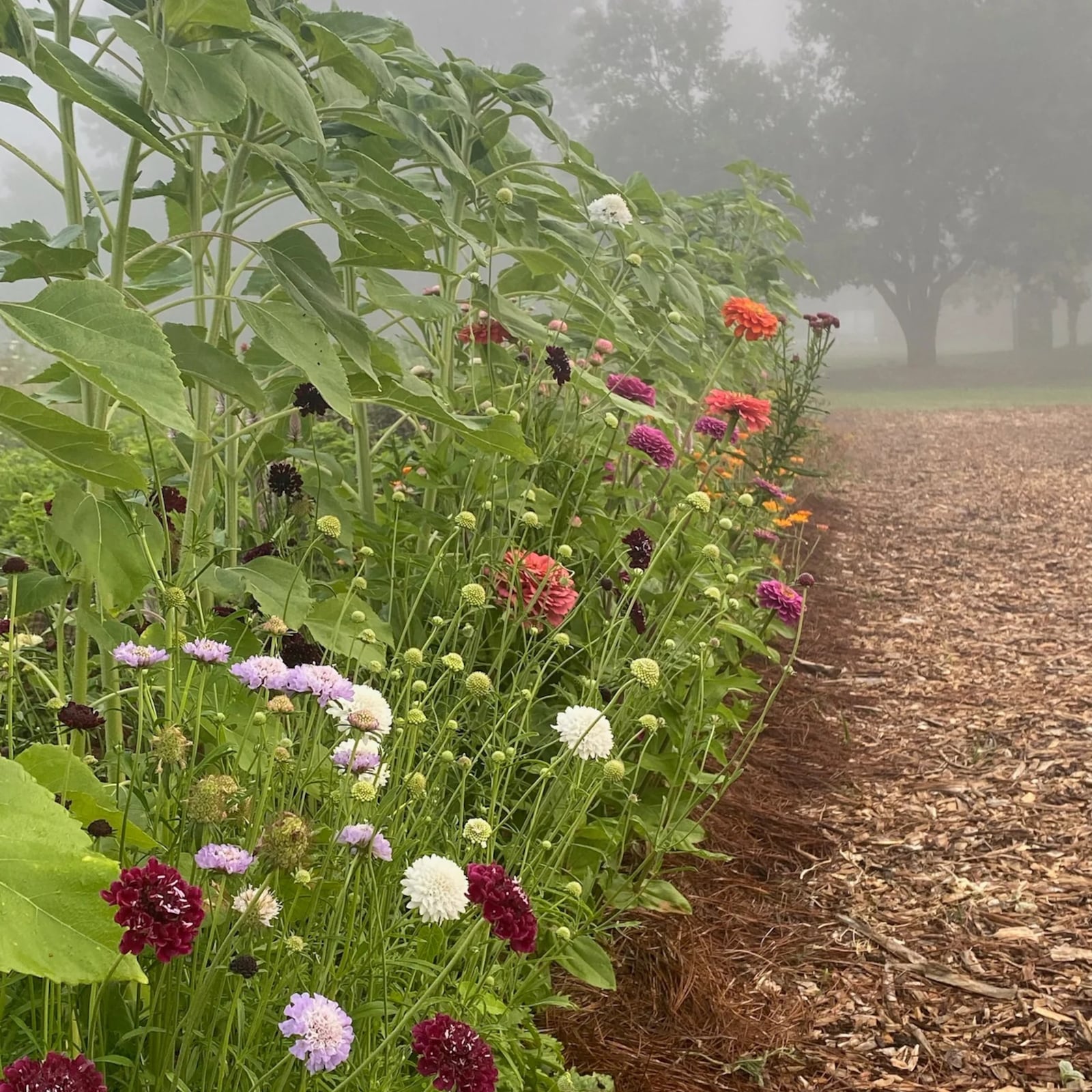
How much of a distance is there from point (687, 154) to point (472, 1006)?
1044 inches

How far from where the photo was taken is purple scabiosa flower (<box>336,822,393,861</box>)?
112 cm

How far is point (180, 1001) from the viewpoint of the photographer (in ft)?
3.87

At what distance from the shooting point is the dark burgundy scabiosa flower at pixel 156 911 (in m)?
0.81

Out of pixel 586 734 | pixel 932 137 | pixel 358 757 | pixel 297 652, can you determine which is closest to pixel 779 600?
pixel 586 734

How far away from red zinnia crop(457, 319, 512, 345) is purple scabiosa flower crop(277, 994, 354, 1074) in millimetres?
1898

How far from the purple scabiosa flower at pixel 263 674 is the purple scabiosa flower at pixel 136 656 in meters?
0.13

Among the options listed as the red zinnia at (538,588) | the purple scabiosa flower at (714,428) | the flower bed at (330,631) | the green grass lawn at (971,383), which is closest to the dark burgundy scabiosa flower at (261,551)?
the flower bed at (330,631)

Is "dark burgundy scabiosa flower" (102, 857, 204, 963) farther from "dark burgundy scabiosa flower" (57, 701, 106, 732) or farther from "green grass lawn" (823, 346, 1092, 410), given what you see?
"green grass lawn" (823, 346, 1092, 410)

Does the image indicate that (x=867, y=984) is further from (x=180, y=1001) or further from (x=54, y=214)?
(x=54, y=214)

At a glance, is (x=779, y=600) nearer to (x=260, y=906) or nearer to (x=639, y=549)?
(x=639, y=549)

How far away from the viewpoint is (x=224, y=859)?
1.02 m

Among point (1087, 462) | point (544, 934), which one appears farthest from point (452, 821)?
point (1087, 462)

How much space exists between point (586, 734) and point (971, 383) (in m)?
23.3

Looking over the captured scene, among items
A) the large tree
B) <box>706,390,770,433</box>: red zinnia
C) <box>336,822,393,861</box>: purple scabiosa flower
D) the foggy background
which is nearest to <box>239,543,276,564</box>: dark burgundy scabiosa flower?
<box>336,822,393,861</box>: purple scabiosa flower
